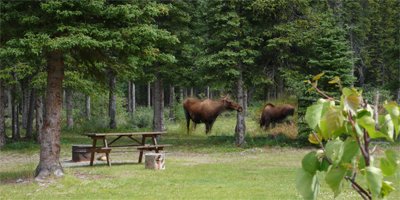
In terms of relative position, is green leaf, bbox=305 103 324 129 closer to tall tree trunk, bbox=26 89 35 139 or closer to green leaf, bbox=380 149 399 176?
green leaf, bbox=380 149 399 176

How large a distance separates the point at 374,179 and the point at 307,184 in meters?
0.22

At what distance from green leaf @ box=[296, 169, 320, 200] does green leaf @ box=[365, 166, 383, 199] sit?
0.59ft

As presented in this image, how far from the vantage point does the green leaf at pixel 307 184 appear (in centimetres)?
161

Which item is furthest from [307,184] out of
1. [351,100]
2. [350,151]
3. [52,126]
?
[52,126]

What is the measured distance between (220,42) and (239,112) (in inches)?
120

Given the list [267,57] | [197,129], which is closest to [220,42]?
Answer: [267,57]

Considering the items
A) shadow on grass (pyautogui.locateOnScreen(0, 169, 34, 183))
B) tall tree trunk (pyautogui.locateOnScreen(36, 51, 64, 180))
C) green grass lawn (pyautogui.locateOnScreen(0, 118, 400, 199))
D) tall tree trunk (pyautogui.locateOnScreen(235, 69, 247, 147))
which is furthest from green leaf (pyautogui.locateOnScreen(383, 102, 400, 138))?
tall tree trunk (pyautogui.locateOnScreen(235, 69, 247, 147))

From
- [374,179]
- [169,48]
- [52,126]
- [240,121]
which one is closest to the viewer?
[374,179]

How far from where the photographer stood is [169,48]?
2394 centimetres

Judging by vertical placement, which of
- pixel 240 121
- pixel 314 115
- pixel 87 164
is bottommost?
pixel 87 164

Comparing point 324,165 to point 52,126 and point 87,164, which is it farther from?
point 87,164

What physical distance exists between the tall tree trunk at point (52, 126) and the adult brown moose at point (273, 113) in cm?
1303

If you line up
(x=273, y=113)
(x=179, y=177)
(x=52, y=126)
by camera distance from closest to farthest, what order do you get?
(x=52, y=126) < (x=179, y=177) < (x=273, y=113)

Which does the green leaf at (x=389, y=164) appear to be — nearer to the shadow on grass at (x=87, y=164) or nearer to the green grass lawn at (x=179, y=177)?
the green grass lawn at (x=179, y=177)
